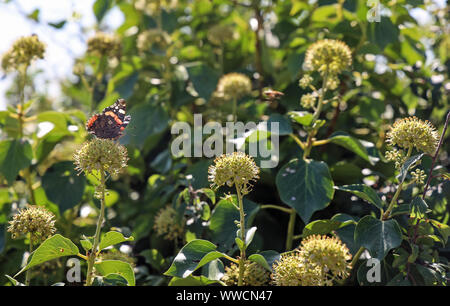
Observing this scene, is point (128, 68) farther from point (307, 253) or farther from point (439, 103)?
point (307, 253)

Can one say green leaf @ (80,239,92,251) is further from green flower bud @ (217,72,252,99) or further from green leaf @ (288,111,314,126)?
green flower bud @ (217,72,252,99)

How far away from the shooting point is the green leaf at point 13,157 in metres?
1.73

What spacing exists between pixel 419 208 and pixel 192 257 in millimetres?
564

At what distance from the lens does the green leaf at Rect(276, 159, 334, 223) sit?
138 cm

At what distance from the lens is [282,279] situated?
1.07 metres

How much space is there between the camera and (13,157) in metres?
1.76

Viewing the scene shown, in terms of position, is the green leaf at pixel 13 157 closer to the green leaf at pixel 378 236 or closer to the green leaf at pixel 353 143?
the green leaf at pixel 353 143

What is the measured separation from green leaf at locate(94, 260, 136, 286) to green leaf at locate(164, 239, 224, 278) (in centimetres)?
15

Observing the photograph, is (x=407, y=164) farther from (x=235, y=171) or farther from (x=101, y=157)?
(x=101, y=157)

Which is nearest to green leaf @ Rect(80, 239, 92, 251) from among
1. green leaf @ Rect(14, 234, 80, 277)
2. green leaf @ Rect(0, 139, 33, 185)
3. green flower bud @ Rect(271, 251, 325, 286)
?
green leaf @ Rect(14, 234, 80, 277)

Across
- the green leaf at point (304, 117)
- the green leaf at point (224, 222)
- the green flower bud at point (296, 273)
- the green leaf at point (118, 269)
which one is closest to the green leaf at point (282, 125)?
the green leaf at point (304, 117)

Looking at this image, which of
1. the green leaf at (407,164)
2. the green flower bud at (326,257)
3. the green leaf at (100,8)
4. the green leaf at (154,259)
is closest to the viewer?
the green flower bud at (326,257)

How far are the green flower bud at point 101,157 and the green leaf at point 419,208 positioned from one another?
0.72 metres

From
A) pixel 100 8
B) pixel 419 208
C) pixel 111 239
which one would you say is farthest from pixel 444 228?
pixel 100 8
